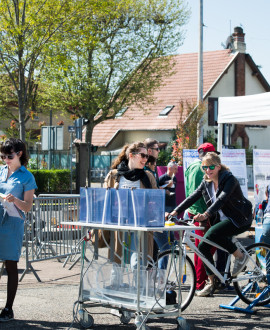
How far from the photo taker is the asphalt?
251 inches

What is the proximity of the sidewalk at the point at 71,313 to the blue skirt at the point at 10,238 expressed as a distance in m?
0.66

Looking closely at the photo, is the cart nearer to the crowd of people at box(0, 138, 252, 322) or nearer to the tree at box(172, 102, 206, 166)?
the crowd of people at box(0, 138, 252, 322)

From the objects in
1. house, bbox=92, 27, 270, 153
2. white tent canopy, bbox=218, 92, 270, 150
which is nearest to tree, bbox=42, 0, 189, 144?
house, bbox=92, 27, 270, 153

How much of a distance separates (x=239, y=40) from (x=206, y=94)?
246 inches

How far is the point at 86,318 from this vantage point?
244 inches

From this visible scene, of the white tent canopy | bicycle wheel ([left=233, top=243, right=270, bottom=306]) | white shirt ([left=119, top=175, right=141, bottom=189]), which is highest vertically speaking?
the white tent canopy

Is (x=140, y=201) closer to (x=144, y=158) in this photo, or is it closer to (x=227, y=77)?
(x=144, y=158)

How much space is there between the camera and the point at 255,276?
23.9 feet

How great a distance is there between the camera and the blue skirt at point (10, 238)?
6461mm

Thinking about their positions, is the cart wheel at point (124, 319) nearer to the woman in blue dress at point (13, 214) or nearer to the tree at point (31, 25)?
the woman in blue dress at point (13, 214)

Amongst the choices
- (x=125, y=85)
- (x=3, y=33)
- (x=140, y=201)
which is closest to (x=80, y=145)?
(x=3, y=33)

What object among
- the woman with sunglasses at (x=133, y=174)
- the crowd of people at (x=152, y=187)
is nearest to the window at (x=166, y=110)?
the crowd of people at (x=152, y=187)

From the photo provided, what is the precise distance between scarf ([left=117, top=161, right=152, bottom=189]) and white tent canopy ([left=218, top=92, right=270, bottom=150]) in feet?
18.3

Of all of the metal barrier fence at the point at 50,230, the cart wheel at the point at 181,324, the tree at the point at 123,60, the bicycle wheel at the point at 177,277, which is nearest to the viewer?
the cart wheel at the point at 181,324
